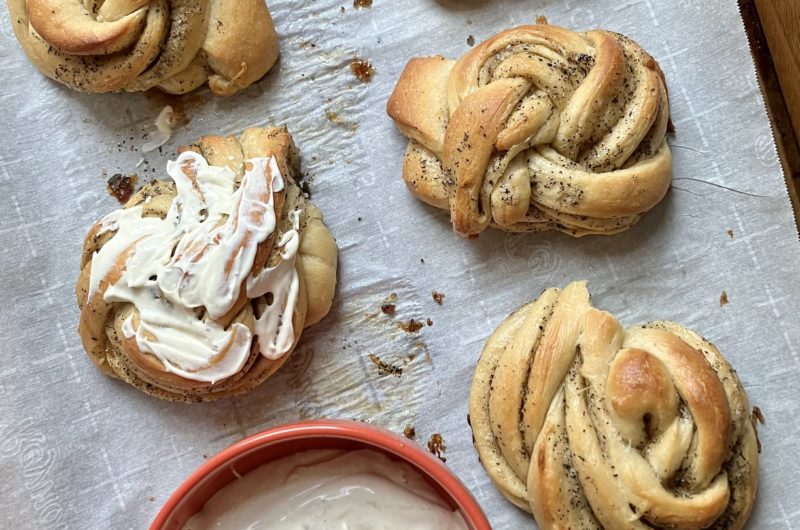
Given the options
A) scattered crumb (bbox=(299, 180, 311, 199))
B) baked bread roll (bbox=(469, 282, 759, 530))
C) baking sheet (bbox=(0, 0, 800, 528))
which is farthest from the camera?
scattered crumb (bbox=(299, 180, 311, 199))

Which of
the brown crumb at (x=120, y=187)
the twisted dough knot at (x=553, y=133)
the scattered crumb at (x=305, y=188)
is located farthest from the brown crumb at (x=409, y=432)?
the brown crumb at (x=120, y=187)

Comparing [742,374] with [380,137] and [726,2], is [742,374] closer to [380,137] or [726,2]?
[726,2]

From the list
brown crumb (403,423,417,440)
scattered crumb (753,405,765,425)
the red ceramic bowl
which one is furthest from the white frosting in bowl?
scattered crumb (753,405,765,425)

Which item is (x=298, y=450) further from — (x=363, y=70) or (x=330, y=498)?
(x=363, y=70)

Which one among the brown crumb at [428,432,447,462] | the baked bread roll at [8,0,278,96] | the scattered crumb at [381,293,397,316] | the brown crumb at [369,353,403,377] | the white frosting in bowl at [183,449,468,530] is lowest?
the brown crumb at [428,432,447,462]

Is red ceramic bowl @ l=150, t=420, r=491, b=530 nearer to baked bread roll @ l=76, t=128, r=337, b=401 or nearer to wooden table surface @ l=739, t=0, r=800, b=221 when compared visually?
baked bread roll @ l=76, t=128, r=337, b=401

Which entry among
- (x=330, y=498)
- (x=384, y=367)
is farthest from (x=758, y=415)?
(x=330, y=498)
